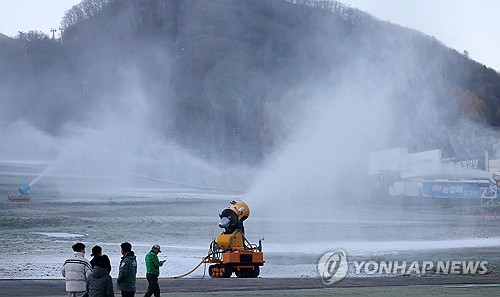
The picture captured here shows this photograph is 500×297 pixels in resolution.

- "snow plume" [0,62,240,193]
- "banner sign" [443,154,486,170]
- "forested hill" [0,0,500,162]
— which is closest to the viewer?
"banner sign" [443,154,486,170]

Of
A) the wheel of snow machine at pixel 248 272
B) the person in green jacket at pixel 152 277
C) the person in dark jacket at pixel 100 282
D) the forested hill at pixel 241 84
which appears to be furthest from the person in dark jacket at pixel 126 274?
the forested hill at pixel 241 84

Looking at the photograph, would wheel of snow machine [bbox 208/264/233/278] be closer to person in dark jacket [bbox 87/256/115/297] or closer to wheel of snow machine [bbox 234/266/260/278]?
wheel of snow machine [bbox 234/266/260/278]

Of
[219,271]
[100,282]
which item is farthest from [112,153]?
[100,282]

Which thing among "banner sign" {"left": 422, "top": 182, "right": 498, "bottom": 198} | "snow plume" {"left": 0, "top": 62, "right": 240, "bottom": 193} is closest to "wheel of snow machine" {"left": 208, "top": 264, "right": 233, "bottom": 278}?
"banner sign" {"left": 422, "top": 182, "right": 498, "bottom": 198}

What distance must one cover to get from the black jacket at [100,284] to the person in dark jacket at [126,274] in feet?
7.42

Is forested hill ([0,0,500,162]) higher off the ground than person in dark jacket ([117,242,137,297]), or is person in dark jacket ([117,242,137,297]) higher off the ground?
forested hill ([0,0,500,162])

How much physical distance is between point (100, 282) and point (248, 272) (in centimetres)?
1425

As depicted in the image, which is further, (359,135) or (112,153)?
(112,153)

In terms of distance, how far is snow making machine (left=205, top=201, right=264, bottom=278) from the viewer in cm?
3274

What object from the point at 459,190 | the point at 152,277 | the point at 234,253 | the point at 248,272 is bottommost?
the point at 248,272

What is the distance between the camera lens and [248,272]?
108ft

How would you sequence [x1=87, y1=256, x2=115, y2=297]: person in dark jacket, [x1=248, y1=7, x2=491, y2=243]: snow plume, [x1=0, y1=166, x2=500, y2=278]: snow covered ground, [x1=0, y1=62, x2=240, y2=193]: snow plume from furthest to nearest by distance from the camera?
[x1=0, y1=62, x2=240, y2=193]: snow plume, [x1=248, y1=7, x2=491, y2=243]: snow plume, [x1=0, y1=166, x2=500, y2=278]: snow covered ground, [x1=87, y1=256, x2=115, y2=297]: person in dark jacket

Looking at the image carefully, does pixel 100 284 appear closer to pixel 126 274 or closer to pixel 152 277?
pixel 126 274

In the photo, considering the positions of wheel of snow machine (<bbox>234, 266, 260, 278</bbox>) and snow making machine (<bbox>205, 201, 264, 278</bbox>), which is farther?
wheel of snow machine (<bbox>234, 266, 260, 278</bbox>)
